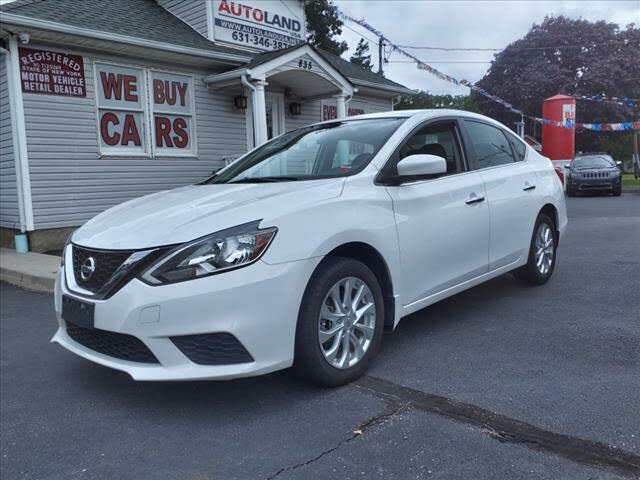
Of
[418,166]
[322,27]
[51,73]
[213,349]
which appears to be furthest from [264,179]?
[322,27]

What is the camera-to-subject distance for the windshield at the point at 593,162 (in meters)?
18.1

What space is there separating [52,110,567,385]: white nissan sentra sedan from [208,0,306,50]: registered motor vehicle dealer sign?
840 cm

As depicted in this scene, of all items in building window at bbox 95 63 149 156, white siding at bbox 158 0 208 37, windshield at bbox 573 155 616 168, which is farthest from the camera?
windshield at bbox 573 155 616 168

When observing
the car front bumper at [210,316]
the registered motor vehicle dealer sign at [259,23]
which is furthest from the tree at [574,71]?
the car front bumper at [210,316]

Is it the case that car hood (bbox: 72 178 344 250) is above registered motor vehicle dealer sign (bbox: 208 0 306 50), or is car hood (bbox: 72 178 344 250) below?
below

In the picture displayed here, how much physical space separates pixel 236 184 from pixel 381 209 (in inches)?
42.2

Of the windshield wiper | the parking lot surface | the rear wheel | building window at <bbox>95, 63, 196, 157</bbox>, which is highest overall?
building window at <bbox>95, 63, 196, 157</bbox>

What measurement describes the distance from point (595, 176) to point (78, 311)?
1798cm

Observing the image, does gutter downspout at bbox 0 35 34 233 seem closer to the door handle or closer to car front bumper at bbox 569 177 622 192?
the door handle

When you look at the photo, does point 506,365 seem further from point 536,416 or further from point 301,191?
point 301,191

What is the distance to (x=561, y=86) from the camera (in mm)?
34844

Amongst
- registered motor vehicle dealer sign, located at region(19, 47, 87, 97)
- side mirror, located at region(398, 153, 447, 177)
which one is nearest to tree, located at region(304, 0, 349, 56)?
registered motor vehicle dealer sign, located at region(19, 47, 87, 97)

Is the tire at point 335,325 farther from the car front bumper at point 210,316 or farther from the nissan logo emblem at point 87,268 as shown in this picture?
the nissan logo emblem at point 87,268

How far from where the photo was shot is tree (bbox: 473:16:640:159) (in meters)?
34.1
